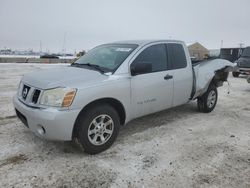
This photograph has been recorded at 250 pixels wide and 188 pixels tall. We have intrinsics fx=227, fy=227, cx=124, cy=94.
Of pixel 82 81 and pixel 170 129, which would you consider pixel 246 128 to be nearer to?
pixel 170 129

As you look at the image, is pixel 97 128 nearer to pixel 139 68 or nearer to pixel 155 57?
pixel 139 68

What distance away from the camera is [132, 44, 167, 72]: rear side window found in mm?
4135

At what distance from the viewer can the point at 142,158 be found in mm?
3385

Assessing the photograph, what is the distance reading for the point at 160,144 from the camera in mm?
3875

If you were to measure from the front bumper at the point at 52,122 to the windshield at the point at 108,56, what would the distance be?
43.3 inches

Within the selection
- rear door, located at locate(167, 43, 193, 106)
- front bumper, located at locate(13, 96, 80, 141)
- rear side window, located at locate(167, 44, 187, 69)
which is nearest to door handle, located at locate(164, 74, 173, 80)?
rear door, located at locate(167, 43, 193, 106)

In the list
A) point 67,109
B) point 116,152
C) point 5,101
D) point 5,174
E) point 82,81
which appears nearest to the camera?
point 5,174

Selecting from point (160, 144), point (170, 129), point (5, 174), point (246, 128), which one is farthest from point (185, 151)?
point (5, 174)

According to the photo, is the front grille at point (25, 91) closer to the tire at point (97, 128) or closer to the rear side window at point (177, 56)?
the tire at point (97, 128)

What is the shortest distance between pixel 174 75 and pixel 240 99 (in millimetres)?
4261

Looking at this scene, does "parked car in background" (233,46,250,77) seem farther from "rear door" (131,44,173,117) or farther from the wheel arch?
the wheel arch

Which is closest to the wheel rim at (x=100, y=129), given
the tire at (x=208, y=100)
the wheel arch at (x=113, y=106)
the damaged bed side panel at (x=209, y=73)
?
the wheel arch at (x=113, y=106)

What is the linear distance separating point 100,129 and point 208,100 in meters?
3.39

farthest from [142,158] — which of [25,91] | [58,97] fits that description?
Result: [25,91]
